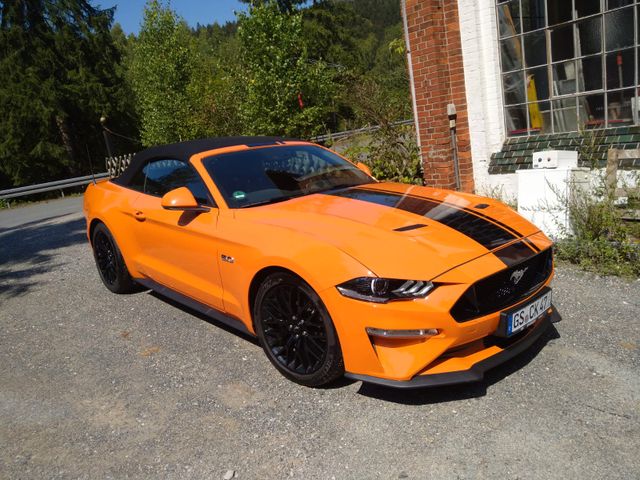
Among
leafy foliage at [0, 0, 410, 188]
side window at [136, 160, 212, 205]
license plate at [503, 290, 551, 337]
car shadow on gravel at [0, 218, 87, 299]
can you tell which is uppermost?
leafy foliage at [0, 0, 410, 188]

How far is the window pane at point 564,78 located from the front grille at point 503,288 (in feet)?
14.8

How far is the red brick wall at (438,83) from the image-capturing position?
7.50 m

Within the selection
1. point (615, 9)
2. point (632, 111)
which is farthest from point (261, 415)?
point (615, 9)

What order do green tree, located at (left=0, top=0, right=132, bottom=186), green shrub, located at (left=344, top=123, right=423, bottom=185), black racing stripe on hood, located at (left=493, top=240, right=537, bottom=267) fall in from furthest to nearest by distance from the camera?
green tree, located at (left=0, top=0, right=132, bottom=186), green shrub, located at (left=344, top=123, right=423, bottom=185), black racing stripe on hood, located at (left=493, top=240, right=537, bottom=267)

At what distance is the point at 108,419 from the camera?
3.21 meters

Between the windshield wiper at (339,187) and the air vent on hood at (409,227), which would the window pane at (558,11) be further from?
the air vent on hood at (409,227)

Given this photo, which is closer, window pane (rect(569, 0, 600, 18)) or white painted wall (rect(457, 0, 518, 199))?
window pane (rect(569, 0, 600, 18))

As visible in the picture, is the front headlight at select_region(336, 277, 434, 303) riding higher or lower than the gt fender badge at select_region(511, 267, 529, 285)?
higher

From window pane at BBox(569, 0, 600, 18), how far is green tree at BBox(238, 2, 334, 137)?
9024 millimetres

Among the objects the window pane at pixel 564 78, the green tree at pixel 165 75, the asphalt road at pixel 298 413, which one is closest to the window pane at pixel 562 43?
the window pane at pixel 564 78

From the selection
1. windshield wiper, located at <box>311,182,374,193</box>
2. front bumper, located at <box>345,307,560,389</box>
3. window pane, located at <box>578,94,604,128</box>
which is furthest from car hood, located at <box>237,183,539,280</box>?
window pane, located at <box>578,94,604,128</box>

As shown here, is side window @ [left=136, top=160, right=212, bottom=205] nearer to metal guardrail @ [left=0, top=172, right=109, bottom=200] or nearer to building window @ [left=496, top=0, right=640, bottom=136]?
building window @ [left=496, top=0, right=640, bottom=136]

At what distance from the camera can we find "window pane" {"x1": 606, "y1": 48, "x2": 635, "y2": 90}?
6.34 m

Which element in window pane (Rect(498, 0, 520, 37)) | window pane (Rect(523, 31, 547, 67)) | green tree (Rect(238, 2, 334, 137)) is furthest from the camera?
green tree (Rect(238, 2, 334, 137))
